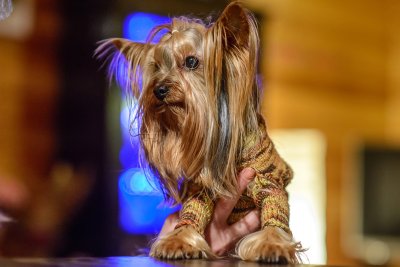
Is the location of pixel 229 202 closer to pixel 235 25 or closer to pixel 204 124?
pixel 204 124

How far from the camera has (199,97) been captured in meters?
1.07

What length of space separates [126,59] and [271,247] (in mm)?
401

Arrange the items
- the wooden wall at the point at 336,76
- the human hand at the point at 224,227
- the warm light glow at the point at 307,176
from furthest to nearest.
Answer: the wooden wall at the point at 336,76 < the warm light glow at the point at 307,176 < the human hand at the point at 224,227

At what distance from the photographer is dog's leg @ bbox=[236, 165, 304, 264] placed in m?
0.99

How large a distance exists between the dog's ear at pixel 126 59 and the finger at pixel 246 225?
0.29 metres

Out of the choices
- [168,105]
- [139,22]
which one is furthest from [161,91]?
[139,22]

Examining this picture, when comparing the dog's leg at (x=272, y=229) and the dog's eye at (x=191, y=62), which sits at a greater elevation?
the dog's eye at (x=191, y=62)

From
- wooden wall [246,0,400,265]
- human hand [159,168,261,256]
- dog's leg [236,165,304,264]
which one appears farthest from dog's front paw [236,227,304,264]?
wooden wall [246,0,400,265]

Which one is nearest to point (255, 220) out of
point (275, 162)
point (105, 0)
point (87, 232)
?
point (275, 162)

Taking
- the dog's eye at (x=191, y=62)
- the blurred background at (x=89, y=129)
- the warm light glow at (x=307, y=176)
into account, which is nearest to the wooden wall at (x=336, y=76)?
the blurred background at (x=89, y=129)

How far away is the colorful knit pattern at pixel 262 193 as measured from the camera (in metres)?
1.09

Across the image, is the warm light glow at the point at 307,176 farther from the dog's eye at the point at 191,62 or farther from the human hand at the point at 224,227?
the dog's eye at the point at 191,62

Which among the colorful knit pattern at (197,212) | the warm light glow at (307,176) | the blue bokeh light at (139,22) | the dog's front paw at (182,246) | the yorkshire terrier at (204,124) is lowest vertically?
the warm light glow at (307,176)

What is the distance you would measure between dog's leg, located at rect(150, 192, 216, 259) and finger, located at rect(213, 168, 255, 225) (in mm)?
34
